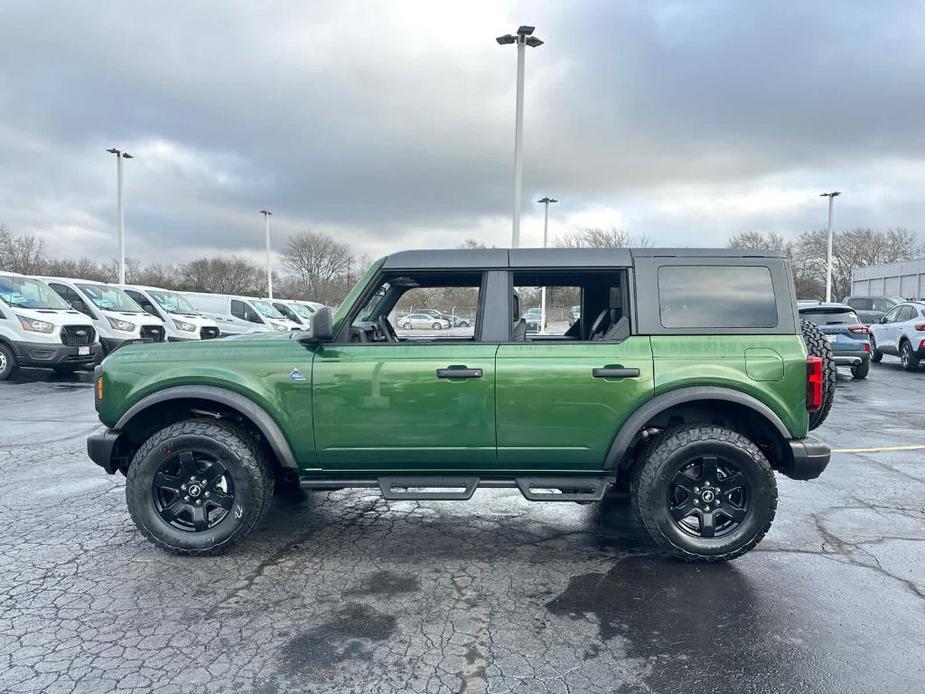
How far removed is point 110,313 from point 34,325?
2.61m

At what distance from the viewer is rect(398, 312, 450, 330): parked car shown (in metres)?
4.77

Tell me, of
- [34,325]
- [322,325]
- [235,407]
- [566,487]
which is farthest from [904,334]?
[34,325]

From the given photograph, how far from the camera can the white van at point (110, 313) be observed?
14.3m

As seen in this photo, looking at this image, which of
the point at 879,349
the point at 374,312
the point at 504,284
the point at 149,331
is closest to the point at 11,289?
the point at 149,331

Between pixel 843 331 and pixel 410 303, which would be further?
pixel 843 331

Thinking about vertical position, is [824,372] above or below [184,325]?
below

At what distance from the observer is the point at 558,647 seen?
9.29 feet

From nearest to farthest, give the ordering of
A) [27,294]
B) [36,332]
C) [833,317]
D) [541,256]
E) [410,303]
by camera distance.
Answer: [541,256], [410,303], [36,332], [27,294], [833,317]

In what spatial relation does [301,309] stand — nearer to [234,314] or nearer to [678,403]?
[234,314]

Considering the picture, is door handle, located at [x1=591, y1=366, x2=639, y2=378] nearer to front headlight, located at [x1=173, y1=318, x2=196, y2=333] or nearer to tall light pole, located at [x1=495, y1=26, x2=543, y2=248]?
tall light pole, located at [x1=495, y1=26, x2=543, y2=248]

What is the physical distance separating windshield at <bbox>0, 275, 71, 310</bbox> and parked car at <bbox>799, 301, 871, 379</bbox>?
15802mm

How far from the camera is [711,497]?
3766 millimetres

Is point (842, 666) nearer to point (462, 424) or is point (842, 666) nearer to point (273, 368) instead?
point (462, 424)

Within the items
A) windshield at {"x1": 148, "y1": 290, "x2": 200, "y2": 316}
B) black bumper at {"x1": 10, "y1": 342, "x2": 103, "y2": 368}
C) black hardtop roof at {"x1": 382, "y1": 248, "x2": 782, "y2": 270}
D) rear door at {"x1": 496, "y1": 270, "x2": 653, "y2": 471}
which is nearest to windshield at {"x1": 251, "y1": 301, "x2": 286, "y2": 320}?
windshield at {"x1": 148, "y1": 290, "x2": 200, "y2": 316}
